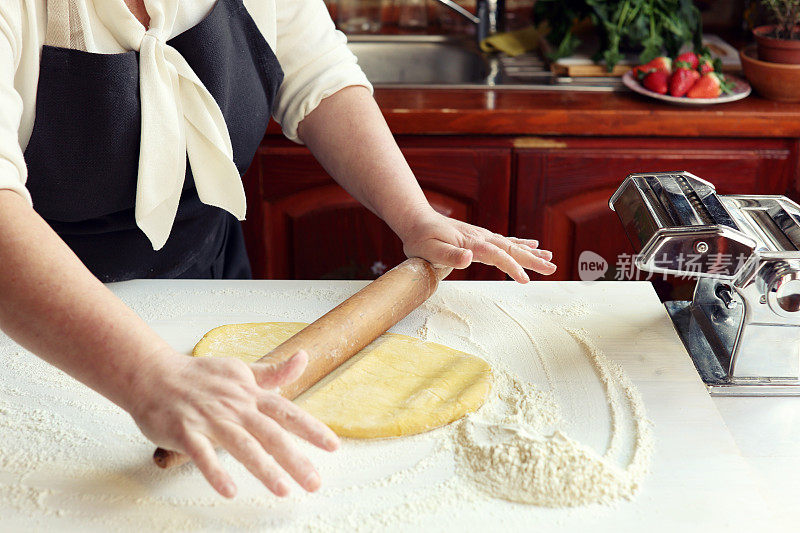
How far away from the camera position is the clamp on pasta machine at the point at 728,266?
3.10 ft

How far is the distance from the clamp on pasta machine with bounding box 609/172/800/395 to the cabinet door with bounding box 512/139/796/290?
82cm

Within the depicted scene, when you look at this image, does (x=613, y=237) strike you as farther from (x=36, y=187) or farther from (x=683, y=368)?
(x=36, y=187)

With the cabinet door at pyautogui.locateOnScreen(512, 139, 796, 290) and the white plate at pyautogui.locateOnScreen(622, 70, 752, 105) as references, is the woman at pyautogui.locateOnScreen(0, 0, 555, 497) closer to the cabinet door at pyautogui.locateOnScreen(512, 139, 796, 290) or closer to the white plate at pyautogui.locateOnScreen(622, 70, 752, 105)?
the cabinet door at pyautogui.locateOnScreen(512, 139, 796, 290)

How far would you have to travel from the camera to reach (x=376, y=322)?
1065 millimetres

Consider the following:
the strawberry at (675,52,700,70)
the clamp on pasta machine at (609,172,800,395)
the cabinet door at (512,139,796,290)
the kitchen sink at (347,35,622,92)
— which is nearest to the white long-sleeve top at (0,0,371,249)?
the clamp on pasta machine at (609,172,800,395)

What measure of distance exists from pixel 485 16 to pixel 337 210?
0.83 m

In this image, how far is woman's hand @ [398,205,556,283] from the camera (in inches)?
44.6

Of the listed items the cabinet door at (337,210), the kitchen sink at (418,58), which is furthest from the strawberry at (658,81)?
the kitchen sink at (418,58)

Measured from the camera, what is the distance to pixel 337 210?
2.07 meters

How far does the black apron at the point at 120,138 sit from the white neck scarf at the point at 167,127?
25mm

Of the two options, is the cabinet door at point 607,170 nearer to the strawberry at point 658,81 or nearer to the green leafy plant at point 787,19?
the strawberry at point 658,81

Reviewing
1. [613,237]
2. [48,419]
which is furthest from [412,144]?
[48,419]

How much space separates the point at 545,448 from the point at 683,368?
302 mm

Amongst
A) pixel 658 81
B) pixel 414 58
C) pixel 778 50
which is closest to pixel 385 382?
pixel 658 81
